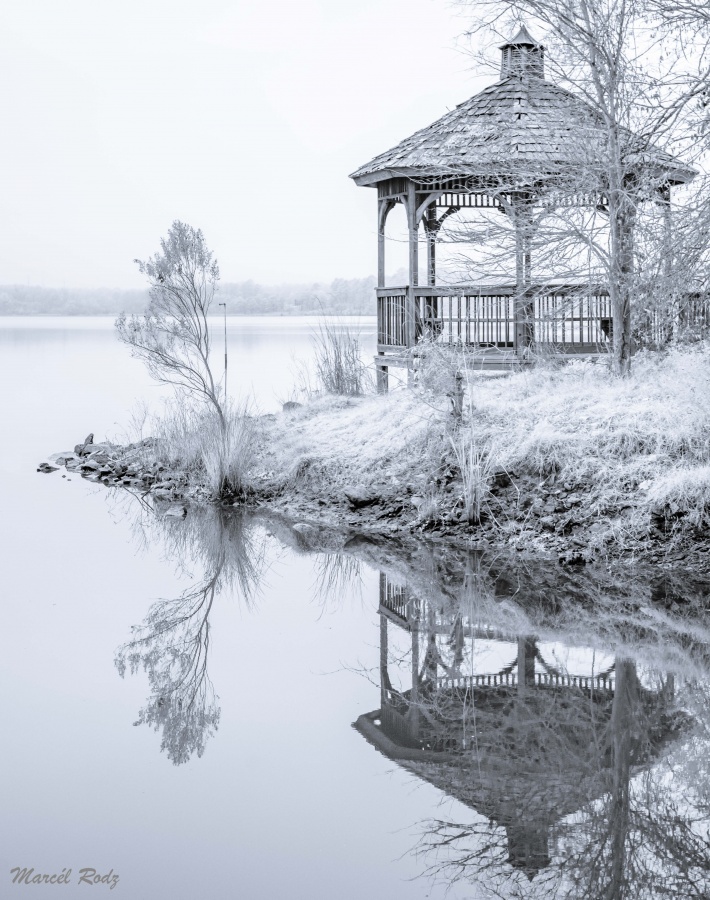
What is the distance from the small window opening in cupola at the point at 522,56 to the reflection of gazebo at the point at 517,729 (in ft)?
28.9

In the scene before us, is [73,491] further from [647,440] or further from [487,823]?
[487,823]

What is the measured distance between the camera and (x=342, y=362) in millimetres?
19406

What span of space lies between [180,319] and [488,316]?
5.06m

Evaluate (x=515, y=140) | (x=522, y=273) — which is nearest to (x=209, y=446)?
(x=522, y=273)

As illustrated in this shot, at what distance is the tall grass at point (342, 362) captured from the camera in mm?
19203

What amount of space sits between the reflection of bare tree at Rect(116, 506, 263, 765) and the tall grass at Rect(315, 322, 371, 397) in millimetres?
6059

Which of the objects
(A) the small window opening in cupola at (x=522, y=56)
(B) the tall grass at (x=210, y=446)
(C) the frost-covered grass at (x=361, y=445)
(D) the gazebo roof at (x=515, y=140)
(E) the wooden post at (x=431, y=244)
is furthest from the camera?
(E) the wooden post at (x=431, y=244)

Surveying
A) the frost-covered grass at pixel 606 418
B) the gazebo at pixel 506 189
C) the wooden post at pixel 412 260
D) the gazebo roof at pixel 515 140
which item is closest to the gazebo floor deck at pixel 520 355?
the gazebo at pixel 506 189

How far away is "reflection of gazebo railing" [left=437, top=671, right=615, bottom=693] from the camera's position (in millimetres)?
7348

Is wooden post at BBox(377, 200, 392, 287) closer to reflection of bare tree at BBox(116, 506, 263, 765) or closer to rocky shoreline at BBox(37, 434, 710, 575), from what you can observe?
rocky shoreline at BBox(37, 434, 710, 575)

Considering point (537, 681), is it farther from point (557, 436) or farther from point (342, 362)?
point (342, 362)

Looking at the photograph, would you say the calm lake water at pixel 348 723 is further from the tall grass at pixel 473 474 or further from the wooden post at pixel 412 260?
Result: the wooden post at pixel 412 260

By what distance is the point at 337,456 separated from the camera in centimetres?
1391
